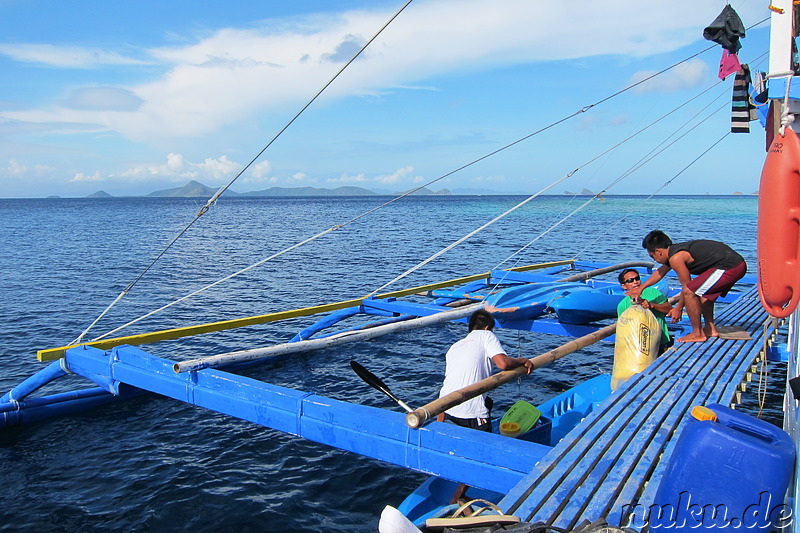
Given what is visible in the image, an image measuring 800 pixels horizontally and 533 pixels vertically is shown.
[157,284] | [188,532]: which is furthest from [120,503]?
[157,284]

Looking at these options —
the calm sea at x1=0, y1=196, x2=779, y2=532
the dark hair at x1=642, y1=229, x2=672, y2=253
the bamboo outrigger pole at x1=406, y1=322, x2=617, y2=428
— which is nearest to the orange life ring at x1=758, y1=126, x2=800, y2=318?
the bamboo outrigger pole at x1=406, y1=322, x2=617, y2=428

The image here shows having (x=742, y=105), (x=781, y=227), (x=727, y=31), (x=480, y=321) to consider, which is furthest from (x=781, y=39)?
(x=727, y=31)

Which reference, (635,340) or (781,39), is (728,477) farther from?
(635,340)

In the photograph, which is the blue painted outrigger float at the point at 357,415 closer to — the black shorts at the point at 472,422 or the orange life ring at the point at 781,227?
the black shorts at the point at 472,422

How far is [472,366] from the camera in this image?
5.70m

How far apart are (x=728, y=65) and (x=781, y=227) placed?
26.3ft

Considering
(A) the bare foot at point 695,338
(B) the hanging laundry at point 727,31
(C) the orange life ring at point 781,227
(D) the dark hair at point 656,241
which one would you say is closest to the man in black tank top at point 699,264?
(D) the dark hair at point 656,241

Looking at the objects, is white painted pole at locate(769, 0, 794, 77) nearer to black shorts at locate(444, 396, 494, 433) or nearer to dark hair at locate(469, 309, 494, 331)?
dark hair at locate(469, 309, 494, 331)

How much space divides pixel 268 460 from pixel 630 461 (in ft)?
18.0

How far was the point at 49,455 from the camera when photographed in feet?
26.9

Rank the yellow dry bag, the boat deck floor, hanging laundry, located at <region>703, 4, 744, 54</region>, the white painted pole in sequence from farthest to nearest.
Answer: hanging laundry, located at <region>703, 4, 744, 54</region>, the yellow dry bag, the white painted pole, the boat deck floor

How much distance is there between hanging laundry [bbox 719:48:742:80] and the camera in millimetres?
9242

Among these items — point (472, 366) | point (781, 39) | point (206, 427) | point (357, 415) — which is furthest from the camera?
point (206, 427)

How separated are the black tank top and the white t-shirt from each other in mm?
3214
